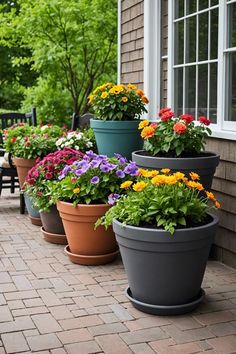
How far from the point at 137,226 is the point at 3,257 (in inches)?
67.5

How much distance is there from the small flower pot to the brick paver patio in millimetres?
416

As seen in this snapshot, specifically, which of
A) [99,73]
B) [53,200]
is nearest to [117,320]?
[53,200]

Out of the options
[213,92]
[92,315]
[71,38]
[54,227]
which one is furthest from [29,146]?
[71,38]

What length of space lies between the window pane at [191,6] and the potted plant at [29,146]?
78.0 inches

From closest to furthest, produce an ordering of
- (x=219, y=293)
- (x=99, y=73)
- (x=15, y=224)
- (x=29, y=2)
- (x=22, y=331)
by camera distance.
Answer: (x=22, y=331), (x=219, y=293), (x=15, y=224), (x=29, y=2), (x=99, y=73)

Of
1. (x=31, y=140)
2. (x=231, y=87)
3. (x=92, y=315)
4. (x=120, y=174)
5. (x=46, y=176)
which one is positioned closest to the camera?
(x=92, y=315)

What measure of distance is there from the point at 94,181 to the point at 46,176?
83cm

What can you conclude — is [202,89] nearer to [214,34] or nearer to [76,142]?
[214,34]

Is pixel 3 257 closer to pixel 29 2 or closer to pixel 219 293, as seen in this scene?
pixel 219 293

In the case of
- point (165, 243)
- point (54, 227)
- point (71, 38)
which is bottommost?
point (54, 227)

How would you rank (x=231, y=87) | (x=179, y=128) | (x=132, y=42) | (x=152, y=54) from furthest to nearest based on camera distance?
1. (x=132, y=42)
2. (x=152, y=54)
3. (x=231, y=87)
4. (x=179, y=128)

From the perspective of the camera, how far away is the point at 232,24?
158 inches

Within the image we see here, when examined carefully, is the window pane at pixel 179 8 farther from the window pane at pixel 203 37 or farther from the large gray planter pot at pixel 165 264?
the large gray planter pot at pixel 165 264

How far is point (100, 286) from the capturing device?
146 inches
